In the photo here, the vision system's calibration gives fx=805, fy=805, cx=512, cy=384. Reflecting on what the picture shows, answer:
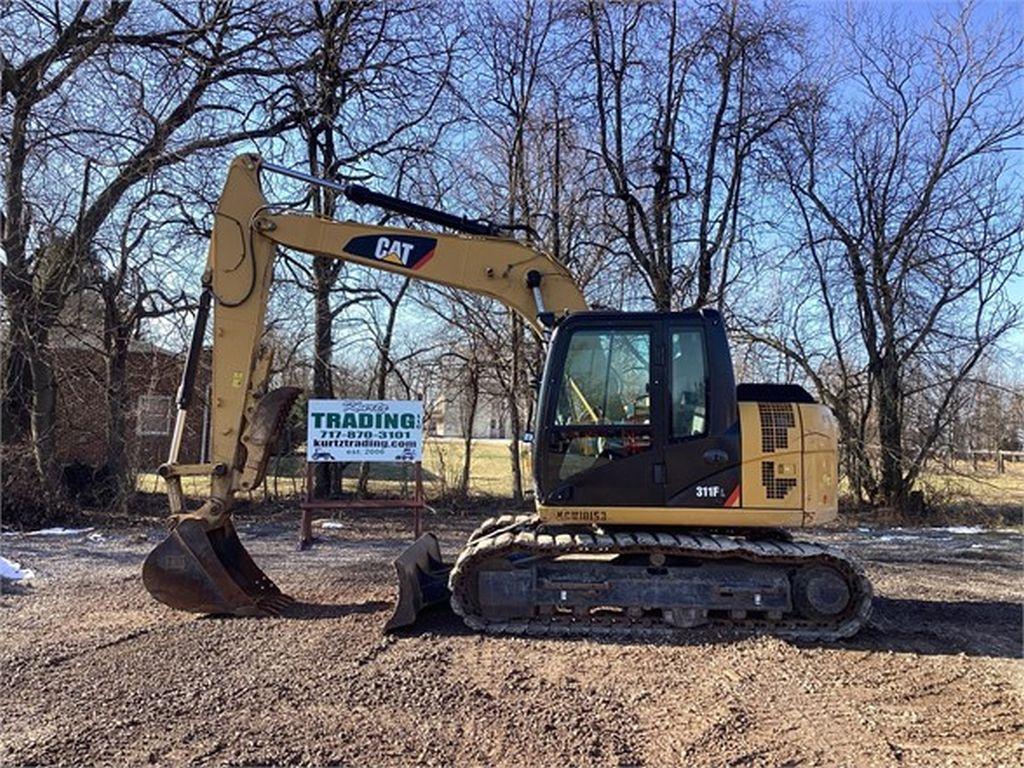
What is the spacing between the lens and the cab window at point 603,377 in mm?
6465

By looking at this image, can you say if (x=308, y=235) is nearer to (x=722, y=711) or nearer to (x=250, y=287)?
(x=250, y=287)

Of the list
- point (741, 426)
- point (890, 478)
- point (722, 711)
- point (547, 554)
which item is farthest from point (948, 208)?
point (722, 711)

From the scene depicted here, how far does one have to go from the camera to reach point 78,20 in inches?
555

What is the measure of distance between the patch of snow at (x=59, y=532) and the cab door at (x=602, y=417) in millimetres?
9204

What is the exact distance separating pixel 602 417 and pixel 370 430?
19.0 ft

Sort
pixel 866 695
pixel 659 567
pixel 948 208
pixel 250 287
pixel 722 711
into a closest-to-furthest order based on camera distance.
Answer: pixel 722 711 < pixel 866 695 < pixel 659 567 < pixel 250 287 < pixel 948 208

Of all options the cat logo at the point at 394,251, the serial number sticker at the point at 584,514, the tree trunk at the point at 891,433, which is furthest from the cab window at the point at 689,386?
the tree trunk at the point at 891,433

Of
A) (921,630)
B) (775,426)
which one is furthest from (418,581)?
(921,630)

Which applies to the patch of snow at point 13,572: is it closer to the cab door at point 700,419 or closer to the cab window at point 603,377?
the cab window at point 603,377

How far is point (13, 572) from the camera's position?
A: 877 cm

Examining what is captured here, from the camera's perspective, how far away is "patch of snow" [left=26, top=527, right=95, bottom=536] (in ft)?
40.2

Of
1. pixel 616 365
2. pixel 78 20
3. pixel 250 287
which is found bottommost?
pixel 616 365

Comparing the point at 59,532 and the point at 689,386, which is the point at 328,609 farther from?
the point at 59,532

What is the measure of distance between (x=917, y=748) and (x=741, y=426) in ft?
9.08
